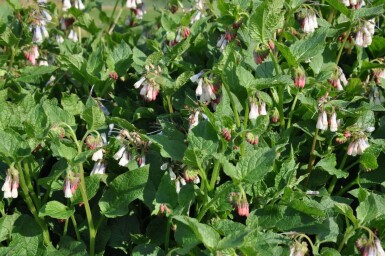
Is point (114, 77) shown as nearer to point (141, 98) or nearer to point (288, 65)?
point (141, 98)

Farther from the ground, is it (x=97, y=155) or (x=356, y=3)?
(x=356, y=3)

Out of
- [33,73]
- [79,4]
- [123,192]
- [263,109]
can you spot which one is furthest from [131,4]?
[123,192]

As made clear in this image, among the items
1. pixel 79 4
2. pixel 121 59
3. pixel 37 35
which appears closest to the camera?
pixel 121 59

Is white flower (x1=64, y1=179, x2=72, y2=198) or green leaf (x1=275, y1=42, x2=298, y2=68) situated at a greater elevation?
green leaf (x1=275, y1=42, x2=298, y2=68)

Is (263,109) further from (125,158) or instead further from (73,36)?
(73,36)

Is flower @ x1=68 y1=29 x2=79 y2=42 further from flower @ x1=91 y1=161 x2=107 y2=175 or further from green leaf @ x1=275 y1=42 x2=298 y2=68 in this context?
green leaf @ x1=275 y1=42 x2=298 y2=68

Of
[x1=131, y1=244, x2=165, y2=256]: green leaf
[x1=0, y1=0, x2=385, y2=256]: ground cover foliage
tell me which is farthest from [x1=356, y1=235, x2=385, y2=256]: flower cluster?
[x1=131, y1=244, x2=165, y2=256]: green leaf

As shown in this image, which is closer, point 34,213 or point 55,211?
point 55,211

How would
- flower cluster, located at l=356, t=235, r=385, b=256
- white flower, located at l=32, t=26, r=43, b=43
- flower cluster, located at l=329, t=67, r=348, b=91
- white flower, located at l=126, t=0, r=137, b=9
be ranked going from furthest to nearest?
white flower, located at l=126, t=0, r=137, b=9, white flower, located at l=32, t=26, r=43, b=43, flower cluster, located at l=329, t=67, r=348, b=91, flower cluster, located at l=356, t=235, r=385, b=256
